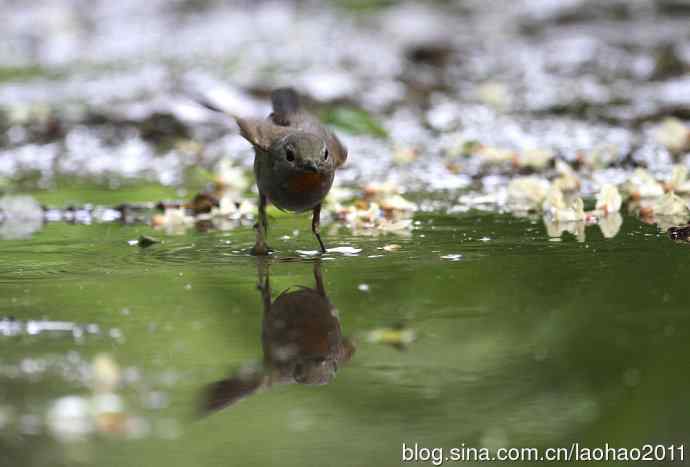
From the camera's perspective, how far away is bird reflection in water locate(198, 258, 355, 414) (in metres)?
2.66

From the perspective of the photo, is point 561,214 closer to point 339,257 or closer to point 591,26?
point 339,257

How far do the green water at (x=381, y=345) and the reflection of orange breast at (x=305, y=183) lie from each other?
25cm

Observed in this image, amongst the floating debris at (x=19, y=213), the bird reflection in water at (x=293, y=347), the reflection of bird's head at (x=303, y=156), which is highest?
the reflection of bird's head at (x=303, y=156)

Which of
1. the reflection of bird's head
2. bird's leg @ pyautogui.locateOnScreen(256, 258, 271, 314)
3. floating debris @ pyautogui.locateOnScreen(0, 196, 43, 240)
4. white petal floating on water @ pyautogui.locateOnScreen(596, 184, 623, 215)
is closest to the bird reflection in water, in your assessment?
bird's leg @ pyautogui.locateOnScreen(256, 258, 271, 314)

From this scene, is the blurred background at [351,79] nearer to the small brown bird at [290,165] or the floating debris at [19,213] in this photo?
the floating debris at [19,213]

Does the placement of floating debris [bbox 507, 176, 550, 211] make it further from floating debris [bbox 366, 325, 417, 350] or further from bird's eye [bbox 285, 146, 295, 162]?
floating debris [bbox 366, 325, 417, 350]

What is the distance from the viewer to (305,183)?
4191mm

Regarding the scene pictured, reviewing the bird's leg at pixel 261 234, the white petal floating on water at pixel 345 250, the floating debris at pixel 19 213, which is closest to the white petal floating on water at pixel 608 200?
the white petal floating on water at pixel 345 250

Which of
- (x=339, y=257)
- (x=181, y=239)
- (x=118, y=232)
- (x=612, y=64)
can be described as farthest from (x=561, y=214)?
(x=612, y=64)

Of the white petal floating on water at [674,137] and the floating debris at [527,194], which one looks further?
the white petal floating on water at [674,137]

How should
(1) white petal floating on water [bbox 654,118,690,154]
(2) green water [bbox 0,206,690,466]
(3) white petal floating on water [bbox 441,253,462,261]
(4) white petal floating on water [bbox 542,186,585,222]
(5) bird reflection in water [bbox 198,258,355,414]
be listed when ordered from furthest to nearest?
(1) white petal floating on water [bbox 654,118,690,154], (4) white petal floating on water [bbox 542,186,585,222], (3) white petal floating on water [bbox 441,253,462,261], (5) bird reflection in water [bbox 198,258,355,414], (2) green water [bbox 0,206,690,466]

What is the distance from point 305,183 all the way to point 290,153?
119mm

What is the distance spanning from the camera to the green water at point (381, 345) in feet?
7.63

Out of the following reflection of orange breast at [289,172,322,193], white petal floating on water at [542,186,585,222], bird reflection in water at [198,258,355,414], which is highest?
reflection of orange breast at [289,172,322,193]
